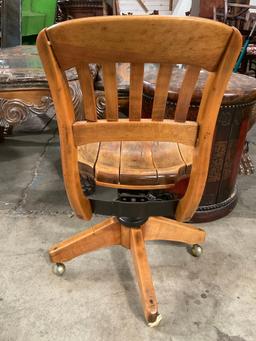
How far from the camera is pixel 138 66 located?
736 mm

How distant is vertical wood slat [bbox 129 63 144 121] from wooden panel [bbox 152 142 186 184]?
0.20 meters

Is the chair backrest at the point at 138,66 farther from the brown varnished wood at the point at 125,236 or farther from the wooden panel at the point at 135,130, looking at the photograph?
the brown varnished wood at the point at 125,236

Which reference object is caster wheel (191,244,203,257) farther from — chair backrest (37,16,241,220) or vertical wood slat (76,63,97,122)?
vertical wood slat (76,63,97,122)

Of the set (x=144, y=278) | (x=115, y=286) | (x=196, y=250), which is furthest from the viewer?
(x=196, y=250)

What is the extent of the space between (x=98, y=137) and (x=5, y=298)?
70 centimetres

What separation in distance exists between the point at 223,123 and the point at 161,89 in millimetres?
685

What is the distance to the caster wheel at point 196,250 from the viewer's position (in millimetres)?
1337

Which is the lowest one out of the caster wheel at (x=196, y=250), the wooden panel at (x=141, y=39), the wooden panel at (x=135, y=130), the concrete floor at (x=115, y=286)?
the concrete floor at (x=115, y=286)

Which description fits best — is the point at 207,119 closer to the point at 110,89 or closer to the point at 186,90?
the point at 186,90

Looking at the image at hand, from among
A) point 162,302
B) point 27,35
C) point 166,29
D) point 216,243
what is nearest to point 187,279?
point 162,302

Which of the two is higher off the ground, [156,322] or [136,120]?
[136,120]

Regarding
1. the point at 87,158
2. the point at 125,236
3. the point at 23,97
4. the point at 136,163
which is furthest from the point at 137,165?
the point at 23,97

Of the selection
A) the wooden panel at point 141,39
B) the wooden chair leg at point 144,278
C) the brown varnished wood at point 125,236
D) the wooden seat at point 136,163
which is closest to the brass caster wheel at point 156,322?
the wooden chair leg at point 144,278

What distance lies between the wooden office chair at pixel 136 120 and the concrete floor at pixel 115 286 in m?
0.10
